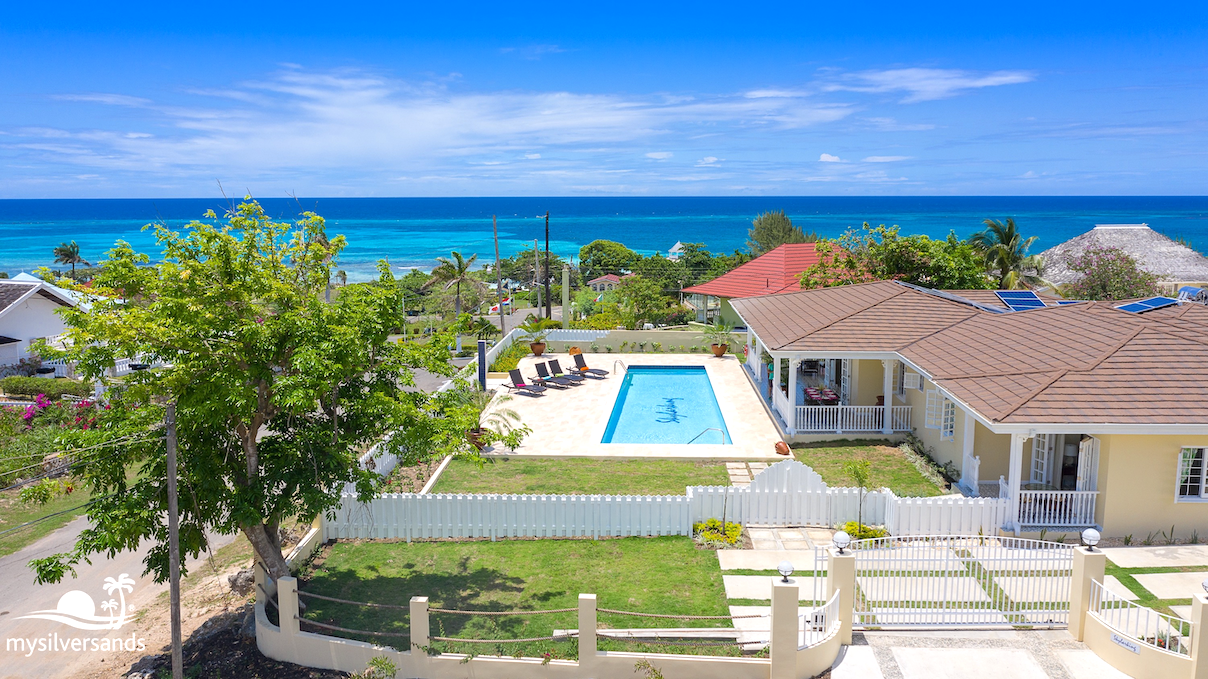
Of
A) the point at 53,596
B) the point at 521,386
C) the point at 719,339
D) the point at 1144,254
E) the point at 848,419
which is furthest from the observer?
the point at 1144,254

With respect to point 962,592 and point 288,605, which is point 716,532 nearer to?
point 962,592

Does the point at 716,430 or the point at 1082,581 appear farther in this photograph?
the point at 716,430

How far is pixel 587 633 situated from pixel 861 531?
6139 millimetres

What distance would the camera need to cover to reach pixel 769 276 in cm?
3856

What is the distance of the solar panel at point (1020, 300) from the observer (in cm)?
2189

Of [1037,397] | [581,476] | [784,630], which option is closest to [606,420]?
[581,476]

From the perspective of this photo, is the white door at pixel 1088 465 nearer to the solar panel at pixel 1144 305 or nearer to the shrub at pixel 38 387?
the solar panel at pixel 1144 305

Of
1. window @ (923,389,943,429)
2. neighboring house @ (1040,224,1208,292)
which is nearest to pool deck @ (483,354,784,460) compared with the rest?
window @ (923,389,943,429)

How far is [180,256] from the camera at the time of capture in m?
10.8

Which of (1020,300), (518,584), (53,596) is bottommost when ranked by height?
(53,596)

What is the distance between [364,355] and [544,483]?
7184 mm

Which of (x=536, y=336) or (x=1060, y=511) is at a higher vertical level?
(x=536, y=336)

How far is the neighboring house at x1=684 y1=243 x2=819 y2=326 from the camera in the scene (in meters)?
37.7

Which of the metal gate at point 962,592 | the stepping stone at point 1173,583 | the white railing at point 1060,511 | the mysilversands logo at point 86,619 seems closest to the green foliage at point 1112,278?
the white railing at point 1060,511
